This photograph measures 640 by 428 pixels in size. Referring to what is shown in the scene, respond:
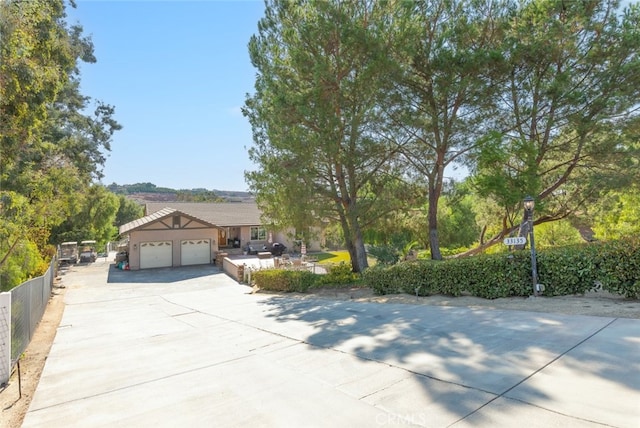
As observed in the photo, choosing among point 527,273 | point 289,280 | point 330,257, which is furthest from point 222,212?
point 527,273

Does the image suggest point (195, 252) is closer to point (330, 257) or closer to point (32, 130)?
point (330, 257)

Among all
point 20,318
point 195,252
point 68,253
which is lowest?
point 20,318

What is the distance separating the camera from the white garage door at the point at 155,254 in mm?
24094

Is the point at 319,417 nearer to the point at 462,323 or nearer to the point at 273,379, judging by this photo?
the point at 273,379

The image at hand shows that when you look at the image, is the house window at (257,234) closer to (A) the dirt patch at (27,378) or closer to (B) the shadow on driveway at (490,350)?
(A) the dirt patch at (27,378)

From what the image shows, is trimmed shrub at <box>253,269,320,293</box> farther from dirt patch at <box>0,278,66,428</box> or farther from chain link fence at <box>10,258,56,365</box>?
chain link fence at <box>10,258,56,365</box>

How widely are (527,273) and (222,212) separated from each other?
87.3ft

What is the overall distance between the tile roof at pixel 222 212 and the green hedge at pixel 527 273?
63.7 ft

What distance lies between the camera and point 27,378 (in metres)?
5.33

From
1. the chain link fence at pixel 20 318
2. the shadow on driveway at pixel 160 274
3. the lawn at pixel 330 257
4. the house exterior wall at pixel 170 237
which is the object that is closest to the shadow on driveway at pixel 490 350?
the chain link fence at pixel 20 318

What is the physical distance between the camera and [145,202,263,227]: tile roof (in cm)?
2908

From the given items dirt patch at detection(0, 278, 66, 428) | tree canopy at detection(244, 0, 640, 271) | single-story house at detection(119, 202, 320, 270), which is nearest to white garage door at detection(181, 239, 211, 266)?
single-story house at detection(119, 202, 320, 270)

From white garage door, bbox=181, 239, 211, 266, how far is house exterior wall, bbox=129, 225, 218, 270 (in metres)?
0.27

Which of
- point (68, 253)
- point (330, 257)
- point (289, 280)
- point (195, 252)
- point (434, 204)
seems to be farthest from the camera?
point (330, 257)
